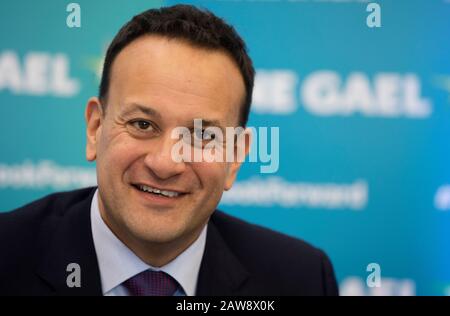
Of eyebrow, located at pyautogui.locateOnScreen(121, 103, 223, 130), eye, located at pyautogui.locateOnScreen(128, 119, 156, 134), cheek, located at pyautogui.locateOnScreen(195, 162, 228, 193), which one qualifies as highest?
eyebrow, located at pyautogui.locateOnScreen(121, 103, 223, 130)

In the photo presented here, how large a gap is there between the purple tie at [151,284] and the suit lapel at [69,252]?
0.10 metres

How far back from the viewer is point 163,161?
1443 millimetres

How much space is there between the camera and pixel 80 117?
7.09 ft

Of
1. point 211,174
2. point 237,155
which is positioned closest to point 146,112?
point 211,174

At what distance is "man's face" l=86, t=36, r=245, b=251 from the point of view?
1471 mm

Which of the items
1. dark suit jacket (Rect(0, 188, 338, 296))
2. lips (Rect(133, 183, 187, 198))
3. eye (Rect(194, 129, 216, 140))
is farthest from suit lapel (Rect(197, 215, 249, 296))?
eye (Rect(194, 129, 216, 140))

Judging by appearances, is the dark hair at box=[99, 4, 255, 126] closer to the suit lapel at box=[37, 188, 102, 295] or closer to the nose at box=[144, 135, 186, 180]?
the nose at box=[144, 135, 186, 180]

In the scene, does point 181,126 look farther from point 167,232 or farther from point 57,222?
point 57,222

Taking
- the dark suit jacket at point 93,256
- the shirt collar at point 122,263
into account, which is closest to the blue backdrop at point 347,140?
the dark suit jacket at point 93,256

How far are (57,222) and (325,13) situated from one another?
139cm

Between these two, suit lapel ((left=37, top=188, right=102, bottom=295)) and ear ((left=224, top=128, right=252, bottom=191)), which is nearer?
suit lapel ((left=37, top=188, right=102, bottom=295))

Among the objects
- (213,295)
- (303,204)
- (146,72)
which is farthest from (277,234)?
(146,72)

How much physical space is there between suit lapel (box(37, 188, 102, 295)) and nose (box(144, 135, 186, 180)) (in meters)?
0.36

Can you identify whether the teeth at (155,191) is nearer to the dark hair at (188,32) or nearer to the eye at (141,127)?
the eye at (141,127)
